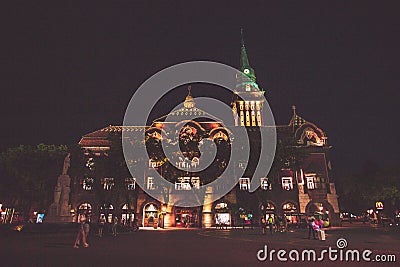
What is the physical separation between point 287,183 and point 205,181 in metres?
15.3

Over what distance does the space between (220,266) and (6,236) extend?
16079mm

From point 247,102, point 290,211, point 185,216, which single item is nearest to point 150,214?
point 185,216

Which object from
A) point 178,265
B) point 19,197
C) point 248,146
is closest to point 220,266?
point 178,265

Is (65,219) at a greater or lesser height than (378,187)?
lesser

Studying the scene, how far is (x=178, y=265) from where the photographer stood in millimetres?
10438

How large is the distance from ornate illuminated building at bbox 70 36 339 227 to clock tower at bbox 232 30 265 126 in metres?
17.9

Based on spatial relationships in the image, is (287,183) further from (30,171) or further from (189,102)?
(30,171)

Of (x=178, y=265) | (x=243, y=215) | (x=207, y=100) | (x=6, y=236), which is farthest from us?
(x=207, y=100)

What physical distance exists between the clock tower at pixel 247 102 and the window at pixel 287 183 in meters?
26.0

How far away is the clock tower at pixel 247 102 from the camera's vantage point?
7369 cm

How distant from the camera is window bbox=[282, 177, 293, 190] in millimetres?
47769

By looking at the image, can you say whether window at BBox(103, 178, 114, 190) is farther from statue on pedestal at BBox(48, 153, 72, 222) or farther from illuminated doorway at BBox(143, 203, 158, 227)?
statue on pedestal at BBox(48, 153, 72, 222)

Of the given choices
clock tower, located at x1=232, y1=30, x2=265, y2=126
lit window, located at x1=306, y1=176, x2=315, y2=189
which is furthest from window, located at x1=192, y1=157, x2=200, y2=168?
clock tower, located at x1=232, y1=30, x2=265, y2=126

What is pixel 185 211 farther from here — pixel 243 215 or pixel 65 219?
pixel 65 219
